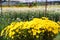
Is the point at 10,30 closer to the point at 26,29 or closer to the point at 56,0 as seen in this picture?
the point at 26,29

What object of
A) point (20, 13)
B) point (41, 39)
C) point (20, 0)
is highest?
point (41, 39)

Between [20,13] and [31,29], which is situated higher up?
[31,29]

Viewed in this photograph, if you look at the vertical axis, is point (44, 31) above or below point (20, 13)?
above

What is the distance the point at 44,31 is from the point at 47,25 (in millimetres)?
134

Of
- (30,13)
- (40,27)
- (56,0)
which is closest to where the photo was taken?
(40,27)

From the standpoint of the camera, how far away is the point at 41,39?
17.4 feet

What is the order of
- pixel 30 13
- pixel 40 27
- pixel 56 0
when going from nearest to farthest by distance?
1. pixel 40 27
2. pixel 30 13
3. pixel 56 0

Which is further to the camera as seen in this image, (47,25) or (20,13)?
(20,13)

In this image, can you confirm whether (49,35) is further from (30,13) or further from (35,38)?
(30,13)

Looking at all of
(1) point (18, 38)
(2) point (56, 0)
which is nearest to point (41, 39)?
(1) point (18, 38)

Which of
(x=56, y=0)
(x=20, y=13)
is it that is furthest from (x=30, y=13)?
(x=56, y=0)

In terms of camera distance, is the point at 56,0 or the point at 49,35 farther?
the point at 56,0

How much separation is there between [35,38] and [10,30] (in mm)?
513

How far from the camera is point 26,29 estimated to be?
530 cm
